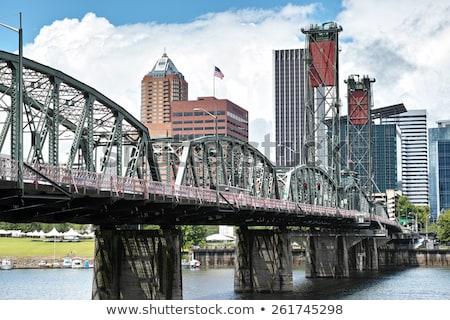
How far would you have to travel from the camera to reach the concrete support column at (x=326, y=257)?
12412 centimetres

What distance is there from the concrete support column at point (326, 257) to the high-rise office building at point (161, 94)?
45.3 m

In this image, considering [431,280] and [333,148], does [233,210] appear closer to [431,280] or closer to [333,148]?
[431,280]

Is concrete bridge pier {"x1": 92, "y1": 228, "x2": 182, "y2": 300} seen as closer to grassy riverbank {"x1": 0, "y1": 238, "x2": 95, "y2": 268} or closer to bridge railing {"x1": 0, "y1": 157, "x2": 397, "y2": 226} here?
bridge railing {"x1": 0, "y1": 157, "x2": 397, "y2": 226}

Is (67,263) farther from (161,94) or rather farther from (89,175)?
(89,175)

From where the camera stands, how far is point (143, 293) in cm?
6331

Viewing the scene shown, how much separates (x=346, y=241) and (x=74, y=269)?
4529 centimetres

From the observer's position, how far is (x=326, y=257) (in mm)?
126500

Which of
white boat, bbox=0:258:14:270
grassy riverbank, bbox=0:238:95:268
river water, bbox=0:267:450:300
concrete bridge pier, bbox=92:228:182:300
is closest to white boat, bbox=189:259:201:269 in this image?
grassy riverbank, bbox=0:238:95:268

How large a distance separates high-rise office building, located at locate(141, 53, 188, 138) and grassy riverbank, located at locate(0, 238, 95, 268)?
2659 centimetres

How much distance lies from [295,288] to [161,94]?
95.6 m

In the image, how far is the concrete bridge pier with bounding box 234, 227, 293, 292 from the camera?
90.2 m

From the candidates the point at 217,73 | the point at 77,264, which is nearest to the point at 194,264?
the point at 77,264

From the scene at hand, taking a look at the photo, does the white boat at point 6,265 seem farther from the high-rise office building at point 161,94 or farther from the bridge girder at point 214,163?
the bridge girder at point 214,163

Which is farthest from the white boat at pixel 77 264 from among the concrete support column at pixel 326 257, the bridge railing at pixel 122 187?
the bridge railing at pixel 122 187
